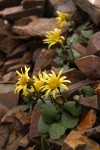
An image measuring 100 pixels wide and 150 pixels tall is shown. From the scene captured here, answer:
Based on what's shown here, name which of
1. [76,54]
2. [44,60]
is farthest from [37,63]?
[76,54]

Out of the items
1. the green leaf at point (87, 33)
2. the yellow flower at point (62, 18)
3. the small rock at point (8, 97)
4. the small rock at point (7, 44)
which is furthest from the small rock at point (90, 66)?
the small rock at point (7, 44)

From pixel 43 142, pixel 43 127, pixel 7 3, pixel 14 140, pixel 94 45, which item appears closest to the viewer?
pixel 43 142

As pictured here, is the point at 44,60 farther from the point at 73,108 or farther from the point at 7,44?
the point at 73,108

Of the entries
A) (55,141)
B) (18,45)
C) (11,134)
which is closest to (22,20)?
(18,45)

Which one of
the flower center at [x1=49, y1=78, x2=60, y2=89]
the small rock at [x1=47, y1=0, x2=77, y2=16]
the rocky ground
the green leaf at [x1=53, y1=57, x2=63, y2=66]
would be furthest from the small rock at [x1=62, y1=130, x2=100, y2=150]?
the small rock at [x1=47, y1=0, x2=77, y2=16]

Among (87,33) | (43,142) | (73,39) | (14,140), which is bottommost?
Result: (14,140)

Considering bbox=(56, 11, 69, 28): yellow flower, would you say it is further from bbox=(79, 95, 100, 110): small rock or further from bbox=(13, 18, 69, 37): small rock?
bbox=(79, 95, 100, 110): small rock
